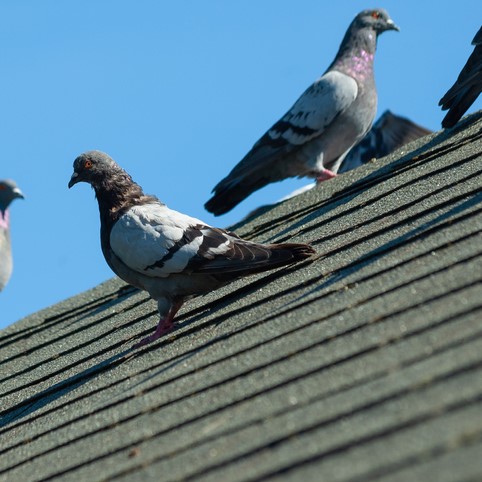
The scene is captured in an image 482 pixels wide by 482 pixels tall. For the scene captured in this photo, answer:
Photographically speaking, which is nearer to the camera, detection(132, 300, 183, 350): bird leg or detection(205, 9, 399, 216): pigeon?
detection(132, 300, 183, 350): bird leg

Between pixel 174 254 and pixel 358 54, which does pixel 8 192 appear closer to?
pixel 358 54

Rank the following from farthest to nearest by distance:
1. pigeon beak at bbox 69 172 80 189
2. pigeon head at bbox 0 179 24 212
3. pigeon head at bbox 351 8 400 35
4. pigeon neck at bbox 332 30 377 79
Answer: pigeon head at bbox 0 179 24 212 < pigeon head at bbox 351 8 400 35 < pigeon neck at bbox 332 30 377 79 < pigeon beak at bbox 69 172 80 189

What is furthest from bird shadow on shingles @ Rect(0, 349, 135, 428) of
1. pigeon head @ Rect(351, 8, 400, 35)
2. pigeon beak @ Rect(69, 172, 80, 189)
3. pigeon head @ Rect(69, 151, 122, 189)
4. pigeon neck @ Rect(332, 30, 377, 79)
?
pigeon head @ Rect(351, 8, 400, 35)

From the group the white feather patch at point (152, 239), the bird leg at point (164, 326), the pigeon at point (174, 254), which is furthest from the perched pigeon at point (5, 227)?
the bird leg at point (164, 326)

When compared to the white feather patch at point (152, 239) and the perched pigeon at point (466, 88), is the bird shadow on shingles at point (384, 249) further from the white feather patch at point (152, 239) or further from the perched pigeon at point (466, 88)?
the perched pigeon at point (466, 88)

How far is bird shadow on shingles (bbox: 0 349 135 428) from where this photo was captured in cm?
489

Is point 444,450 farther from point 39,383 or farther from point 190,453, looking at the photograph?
point 39,383

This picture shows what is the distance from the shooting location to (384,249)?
14.6 ft

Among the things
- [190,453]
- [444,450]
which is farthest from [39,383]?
[444,450]

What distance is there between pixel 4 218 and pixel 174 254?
7684 millimetres

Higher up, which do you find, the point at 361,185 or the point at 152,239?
the point at 361,185

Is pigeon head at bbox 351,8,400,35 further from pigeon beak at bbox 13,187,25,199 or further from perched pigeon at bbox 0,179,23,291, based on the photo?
pigeon beak at bbox 13,187,25,199

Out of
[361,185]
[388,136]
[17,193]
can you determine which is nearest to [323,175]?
[361,185]

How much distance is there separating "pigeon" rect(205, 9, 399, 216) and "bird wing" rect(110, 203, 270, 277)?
11.8 feet
